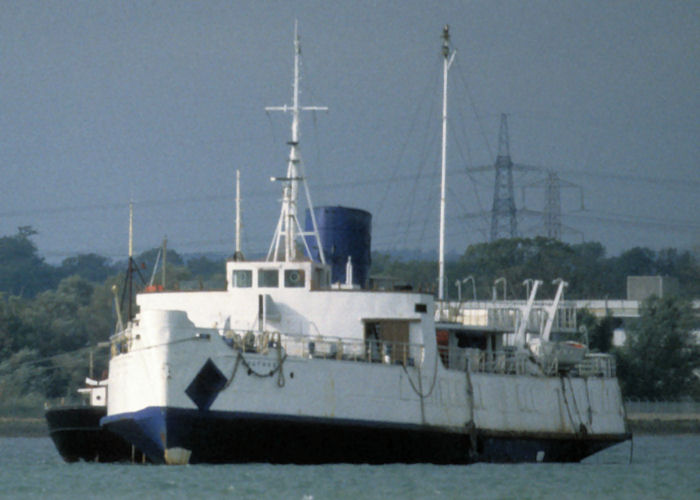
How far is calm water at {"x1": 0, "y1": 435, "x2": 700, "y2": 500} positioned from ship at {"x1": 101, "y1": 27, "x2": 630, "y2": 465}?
29.8 inches

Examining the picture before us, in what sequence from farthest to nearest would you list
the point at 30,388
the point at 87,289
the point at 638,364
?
the point at 87,289 → the point at 638,364 → the point at 30,388

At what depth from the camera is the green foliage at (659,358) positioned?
278ft

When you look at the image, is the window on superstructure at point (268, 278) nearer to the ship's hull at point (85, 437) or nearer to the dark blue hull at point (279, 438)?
the dark blue hull at point (279, 438)

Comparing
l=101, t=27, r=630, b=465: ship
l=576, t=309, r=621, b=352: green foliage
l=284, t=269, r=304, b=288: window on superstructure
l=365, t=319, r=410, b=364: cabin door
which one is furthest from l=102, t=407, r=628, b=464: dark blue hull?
l=576, t=309, r=621, b=352: green foliage

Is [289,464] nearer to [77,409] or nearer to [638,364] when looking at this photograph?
[77,409]

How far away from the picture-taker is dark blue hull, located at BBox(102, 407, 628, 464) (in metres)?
38.6

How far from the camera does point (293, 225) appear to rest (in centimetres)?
4447

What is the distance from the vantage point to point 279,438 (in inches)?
1545

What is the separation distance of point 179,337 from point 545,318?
1854 centimetres

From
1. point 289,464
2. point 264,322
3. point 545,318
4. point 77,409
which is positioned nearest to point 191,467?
point 289,464

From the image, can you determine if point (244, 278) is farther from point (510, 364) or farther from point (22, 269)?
point (22, 269)

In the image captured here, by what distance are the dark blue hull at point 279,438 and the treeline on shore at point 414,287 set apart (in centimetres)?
604

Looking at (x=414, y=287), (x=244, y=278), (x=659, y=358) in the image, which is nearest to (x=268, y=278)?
(x=244, y=278)

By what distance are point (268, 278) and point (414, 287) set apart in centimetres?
6204
